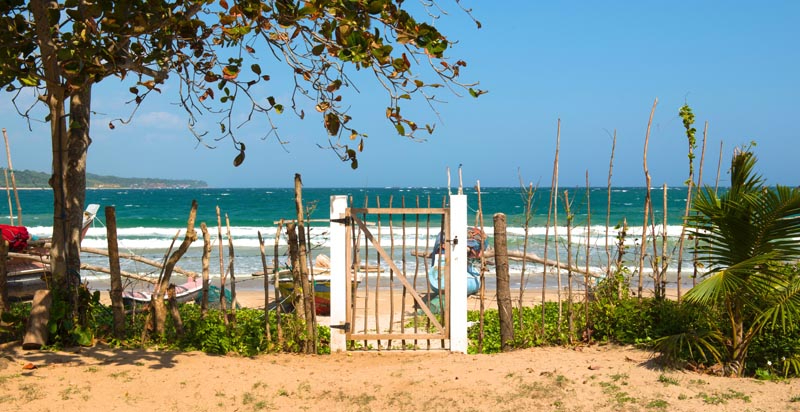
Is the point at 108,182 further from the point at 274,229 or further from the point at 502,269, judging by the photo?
the point at 502,269

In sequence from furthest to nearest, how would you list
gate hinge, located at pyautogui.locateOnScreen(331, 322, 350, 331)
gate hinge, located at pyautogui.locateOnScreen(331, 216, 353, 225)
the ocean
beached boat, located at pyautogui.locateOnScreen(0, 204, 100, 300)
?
the ocean → beached boat, located at pyautogui.locateOnScreen(0, 204, 100, 300) → gate hinge, located at pyautogui.locateOnScreen(331, 322, 350, 331) → gate hinge, located at pyautogui.locateOnScreen(331, 216, 353, 225)

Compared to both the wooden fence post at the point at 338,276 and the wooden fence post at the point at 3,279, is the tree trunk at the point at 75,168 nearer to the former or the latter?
the wooden fence post at the point at 3,279

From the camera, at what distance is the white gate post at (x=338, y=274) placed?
273 inches

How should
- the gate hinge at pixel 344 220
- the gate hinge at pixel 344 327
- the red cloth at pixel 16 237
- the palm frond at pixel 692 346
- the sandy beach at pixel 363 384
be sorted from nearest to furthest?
→ the sandy beach at pixel 363 384, the palm frond at pixel 692 346, the gate hinge at pixel 344 220, the gate hinge at pixel 344 327, the red cloth at pixel 16 237

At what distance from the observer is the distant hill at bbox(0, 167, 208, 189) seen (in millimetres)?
85988

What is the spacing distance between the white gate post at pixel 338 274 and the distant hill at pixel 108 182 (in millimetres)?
82031

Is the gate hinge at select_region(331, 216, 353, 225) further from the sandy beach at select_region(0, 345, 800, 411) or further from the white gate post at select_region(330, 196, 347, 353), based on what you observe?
the sandy beach at select_region(0, 345, 800, 411)

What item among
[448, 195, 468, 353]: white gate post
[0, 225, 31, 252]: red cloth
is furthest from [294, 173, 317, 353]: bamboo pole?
[0, 225, 31, 252]: red cloth

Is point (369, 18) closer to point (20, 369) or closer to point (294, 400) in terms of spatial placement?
point (294, 400)

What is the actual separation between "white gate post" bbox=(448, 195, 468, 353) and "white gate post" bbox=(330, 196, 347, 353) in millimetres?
1084

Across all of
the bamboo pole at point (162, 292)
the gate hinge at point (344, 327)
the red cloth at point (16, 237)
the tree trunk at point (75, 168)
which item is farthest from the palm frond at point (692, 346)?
the red cloth at point (16, 237)

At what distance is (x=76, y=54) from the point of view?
16.9 ft

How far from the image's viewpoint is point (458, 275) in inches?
275

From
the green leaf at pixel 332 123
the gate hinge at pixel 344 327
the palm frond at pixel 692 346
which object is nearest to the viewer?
the green leaf at pixel 332 123
